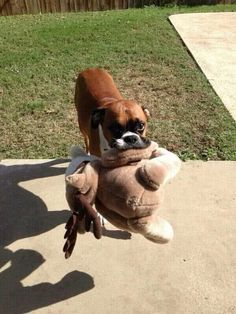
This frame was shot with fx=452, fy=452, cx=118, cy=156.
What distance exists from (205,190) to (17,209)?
1715 mm

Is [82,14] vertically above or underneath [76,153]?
underneath

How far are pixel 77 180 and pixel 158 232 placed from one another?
640 millimetres

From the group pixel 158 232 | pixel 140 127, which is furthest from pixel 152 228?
pixel 140 127

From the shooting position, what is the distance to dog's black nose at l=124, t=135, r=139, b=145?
9.05ft

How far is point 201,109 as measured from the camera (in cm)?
575

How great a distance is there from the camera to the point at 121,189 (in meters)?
2.68

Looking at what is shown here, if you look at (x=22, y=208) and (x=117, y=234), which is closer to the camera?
(x=117, y=234)

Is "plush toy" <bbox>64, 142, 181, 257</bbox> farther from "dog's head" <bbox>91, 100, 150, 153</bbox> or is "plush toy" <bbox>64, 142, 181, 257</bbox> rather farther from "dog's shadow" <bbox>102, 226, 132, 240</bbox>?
"dog's shadow" <bbox>102, 226, 132, 240</bbox>

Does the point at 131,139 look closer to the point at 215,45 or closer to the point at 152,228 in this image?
the point at 152,228

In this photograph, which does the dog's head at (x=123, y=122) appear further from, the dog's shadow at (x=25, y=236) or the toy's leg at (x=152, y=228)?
the dog's shadow at (x=25, y=236)

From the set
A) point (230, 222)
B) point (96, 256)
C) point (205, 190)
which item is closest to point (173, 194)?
point (205, 190)

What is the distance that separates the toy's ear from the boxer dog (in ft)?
0.94

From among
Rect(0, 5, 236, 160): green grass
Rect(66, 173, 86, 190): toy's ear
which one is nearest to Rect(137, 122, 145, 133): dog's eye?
Rect(66, 173, 86, 190): toy's ear

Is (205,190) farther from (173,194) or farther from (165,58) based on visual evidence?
(165,58)
